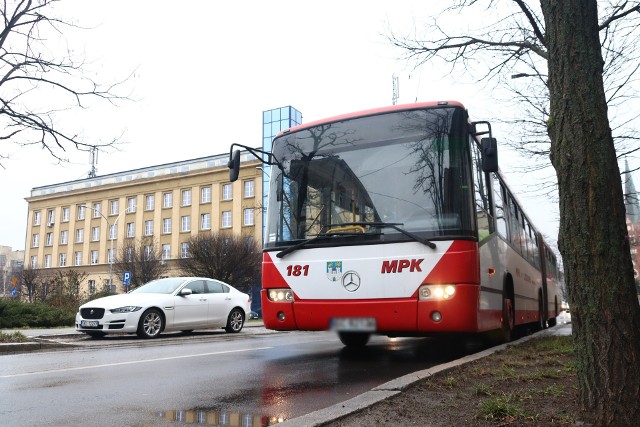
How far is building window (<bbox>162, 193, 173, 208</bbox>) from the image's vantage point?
208 ft

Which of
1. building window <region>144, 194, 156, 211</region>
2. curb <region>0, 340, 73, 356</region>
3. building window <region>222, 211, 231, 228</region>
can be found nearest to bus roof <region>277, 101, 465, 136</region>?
curb <region>0, 340, 73, 356</region>

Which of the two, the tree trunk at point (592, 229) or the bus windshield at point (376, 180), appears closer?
the tree trunk at point (592, 229)

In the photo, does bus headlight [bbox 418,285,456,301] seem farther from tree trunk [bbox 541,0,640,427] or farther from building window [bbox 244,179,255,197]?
building window [bbox 244,179,255,197]

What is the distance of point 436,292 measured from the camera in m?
6.68

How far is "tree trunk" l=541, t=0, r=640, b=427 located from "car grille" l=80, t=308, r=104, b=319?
36.6 ft

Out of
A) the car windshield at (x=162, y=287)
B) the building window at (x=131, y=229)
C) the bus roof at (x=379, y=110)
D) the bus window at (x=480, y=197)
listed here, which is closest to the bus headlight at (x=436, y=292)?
the bus window at (x=480, y=197)

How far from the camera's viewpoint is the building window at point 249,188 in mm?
57531

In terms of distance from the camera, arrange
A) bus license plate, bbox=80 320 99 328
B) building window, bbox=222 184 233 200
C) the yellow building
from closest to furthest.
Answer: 1. bus license plate, bbox=80 320 99 328
2. the yellow building
3. building window, bbox=222 184 233 200

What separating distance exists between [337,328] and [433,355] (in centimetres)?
244

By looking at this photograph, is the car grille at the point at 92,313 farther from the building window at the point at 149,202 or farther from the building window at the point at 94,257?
the building window at the point at 94,257

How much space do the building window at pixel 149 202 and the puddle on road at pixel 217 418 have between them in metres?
62.5

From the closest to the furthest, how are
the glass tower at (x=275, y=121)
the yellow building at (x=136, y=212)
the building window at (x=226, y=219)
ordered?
the glass tower at (x=275, y=121) < the yellow building at (x=136, y=212) < the building window at (x=226, y=219)

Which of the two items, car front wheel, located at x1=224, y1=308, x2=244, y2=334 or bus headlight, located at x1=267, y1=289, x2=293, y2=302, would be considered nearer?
bus headlight, located at x1=267, y1=289, x2=293, y2=302

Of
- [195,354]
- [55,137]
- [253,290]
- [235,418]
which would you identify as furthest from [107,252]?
[235,418]
